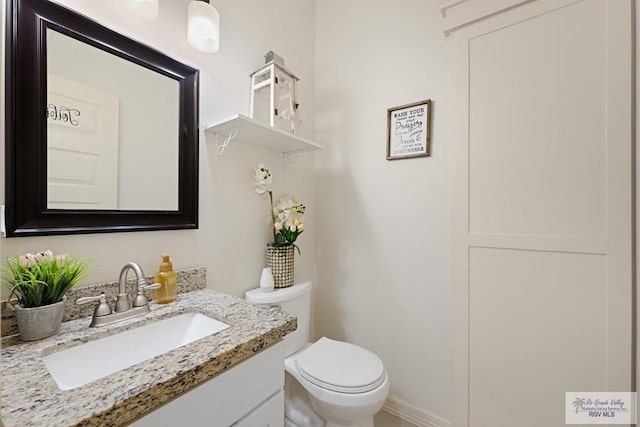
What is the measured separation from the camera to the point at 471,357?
1.22 meters

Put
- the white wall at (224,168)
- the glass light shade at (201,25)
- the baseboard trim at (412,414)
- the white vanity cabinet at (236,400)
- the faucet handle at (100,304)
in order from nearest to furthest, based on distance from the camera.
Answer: the white vanity cabinet at (236,400)
the faucet handle at (100,304)
the white wall at (224,168)
the glass light shade at (201,25)
the baseboard trim at (412,414)

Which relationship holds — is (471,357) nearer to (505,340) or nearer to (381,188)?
(505,340)

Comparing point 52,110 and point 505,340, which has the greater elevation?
point 52,110

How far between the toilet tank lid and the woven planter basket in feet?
0.12

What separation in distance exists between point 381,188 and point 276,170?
2.06 ft

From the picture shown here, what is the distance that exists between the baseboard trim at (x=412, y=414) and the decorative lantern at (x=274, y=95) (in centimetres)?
161

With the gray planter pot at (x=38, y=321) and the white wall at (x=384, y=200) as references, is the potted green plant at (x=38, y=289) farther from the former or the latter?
the white wall at (x=384, y=200)

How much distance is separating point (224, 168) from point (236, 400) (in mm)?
970

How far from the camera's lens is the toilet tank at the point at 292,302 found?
4.47 ft

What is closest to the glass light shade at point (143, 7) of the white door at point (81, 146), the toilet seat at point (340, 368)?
the white door at point (81, 146)

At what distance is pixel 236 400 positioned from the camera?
28.4 inches

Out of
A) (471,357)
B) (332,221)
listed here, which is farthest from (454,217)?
(332,221)

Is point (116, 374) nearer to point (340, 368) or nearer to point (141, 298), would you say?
point (141, 298)

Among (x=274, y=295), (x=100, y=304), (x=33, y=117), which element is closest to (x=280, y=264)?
(x=274, y=295)
